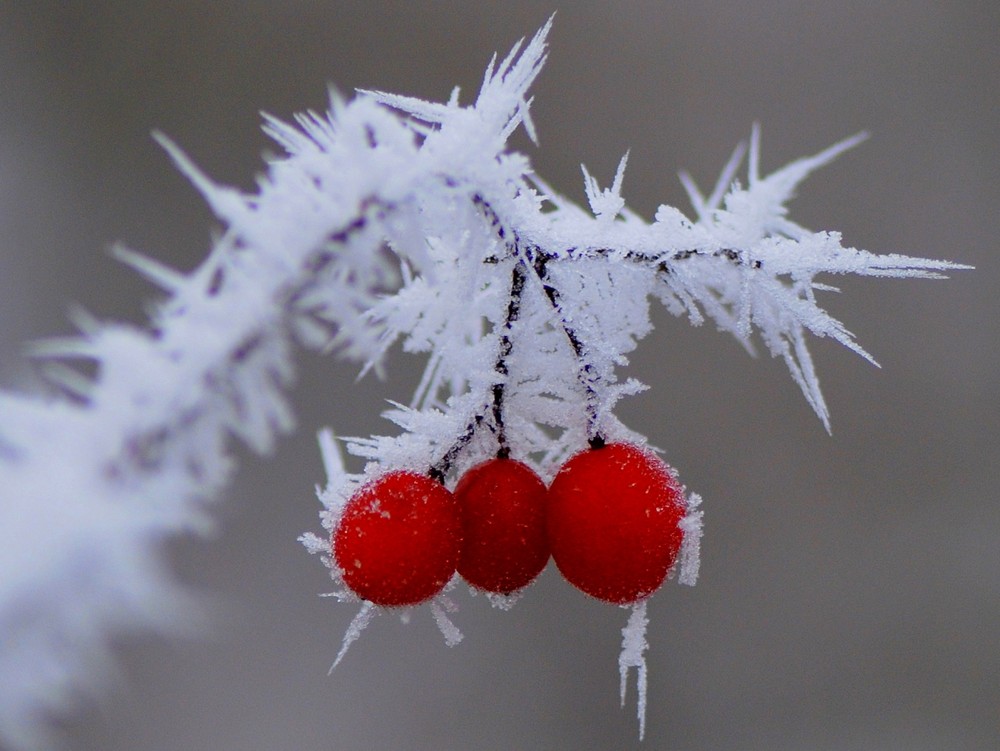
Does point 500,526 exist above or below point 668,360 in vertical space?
below

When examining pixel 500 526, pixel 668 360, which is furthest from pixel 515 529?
pixel 668 360

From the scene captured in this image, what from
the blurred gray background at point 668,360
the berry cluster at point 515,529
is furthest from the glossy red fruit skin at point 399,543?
the blurred gray background at point 668,360

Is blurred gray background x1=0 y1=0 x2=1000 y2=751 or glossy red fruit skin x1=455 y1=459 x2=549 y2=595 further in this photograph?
blurred gray background x1=0 y1=0 x2=1000 y2=751

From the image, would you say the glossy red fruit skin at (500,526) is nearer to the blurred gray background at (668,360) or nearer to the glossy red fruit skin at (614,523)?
the glossy red fruit skin at (614,523)

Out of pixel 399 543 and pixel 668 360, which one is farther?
pixel 668 360

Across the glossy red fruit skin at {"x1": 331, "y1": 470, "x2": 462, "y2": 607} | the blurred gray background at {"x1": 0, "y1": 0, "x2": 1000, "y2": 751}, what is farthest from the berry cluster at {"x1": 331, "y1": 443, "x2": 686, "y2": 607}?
the blurred gray background at {"x1": 0, "y1": 0, "x2": 1000, "y2": 751}

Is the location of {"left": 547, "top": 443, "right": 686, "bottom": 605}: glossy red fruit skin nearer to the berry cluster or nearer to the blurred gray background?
the berry cluster

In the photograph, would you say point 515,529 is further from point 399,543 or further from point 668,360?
point 668,360
